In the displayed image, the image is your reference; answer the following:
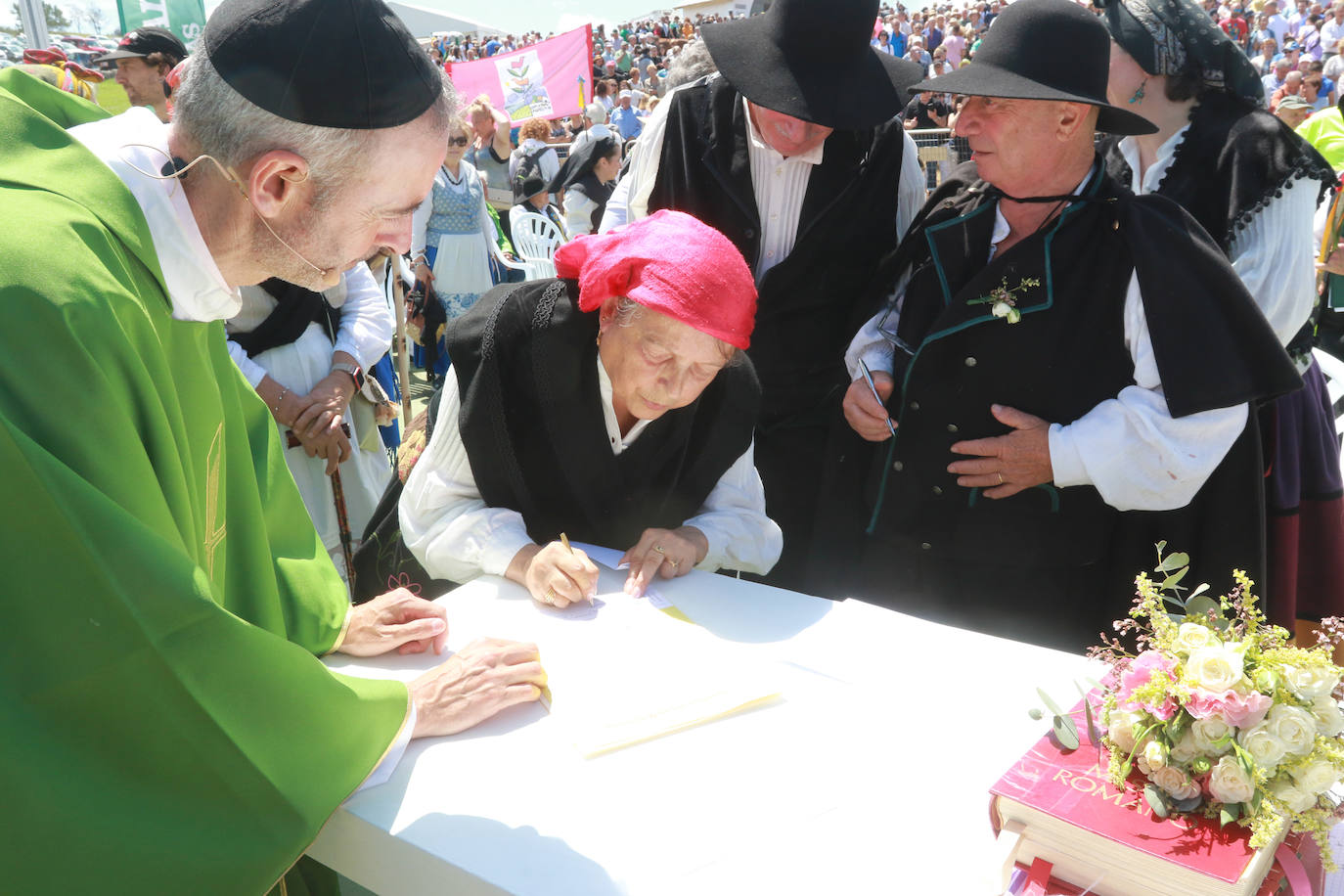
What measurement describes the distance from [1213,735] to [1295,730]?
0.27 ft

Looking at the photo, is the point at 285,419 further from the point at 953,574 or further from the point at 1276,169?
the point at 1276,169

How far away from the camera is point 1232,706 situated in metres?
1.09

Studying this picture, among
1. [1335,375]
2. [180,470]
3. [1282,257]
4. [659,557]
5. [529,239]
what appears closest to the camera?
[180,470]

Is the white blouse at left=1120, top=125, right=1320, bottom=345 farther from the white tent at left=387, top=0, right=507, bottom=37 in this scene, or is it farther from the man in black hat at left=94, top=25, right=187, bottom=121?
the white tent at left=387, top=0, right=507, bottom=37

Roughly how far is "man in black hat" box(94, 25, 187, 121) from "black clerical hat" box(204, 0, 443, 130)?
3640 mm

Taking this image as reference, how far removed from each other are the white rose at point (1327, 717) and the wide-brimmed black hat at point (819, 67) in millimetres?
1639

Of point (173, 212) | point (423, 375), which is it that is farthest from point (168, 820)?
point (423, 375)

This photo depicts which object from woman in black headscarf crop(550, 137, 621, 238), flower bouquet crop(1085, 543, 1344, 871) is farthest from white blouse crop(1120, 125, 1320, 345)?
woman in black headscarf crop(550, 137, 621, 238)

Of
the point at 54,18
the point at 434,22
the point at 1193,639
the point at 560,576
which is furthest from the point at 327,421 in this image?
the point at 434,22

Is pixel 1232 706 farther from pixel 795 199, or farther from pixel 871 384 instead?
pixel 795 199

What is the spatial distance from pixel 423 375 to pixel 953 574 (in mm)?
6343

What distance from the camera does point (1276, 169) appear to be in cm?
225

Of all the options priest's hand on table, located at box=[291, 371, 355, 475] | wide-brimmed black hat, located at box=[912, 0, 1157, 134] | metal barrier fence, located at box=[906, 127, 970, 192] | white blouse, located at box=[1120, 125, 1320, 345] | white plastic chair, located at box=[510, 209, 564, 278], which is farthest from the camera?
white plastic chair, located at box=[510, 209, 564, 278]

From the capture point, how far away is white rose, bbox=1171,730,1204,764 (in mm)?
1112
